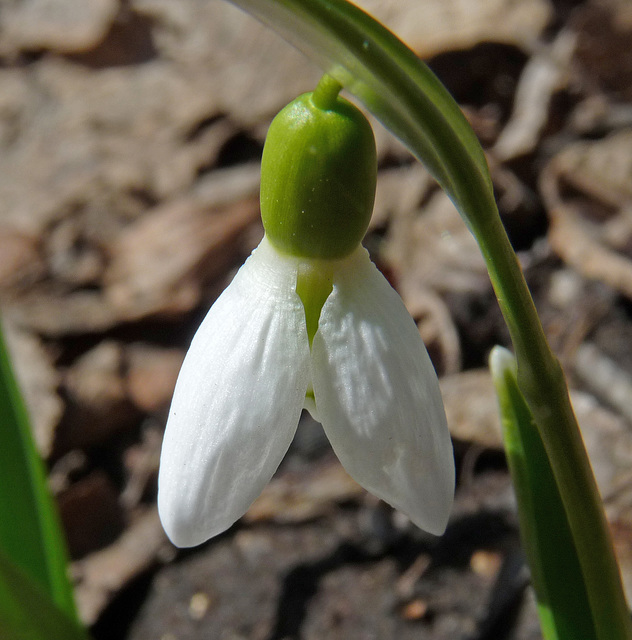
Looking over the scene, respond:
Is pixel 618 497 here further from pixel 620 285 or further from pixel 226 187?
pixel 226 187


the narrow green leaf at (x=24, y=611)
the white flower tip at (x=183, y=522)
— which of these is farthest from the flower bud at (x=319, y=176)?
the narrow green leaf at (x=24, y=611)

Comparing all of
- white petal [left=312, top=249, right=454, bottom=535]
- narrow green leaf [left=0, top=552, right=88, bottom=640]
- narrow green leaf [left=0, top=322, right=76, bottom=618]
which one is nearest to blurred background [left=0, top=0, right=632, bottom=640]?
narrow green leaf [left=0, top=322, right=76, bottom=618]

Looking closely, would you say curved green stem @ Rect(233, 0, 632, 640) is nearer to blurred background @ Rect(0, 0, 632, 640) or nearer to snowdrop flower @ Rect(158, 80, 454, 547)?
snowdrop flower @ Rect(158, 80, 454, 547)

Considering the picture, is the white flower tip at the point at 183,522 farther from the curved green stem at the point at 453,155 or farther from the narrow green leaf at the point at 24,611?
the curved green stem at the point at 453,155

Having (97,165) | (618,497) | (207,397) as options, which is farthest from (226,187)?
(207,397)

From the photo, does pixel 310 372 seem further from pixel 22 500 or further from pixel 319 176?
pixel 22 500

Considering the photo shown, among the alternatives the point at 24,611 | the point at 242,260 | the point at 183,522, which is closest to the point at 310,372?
the point at 183,522
